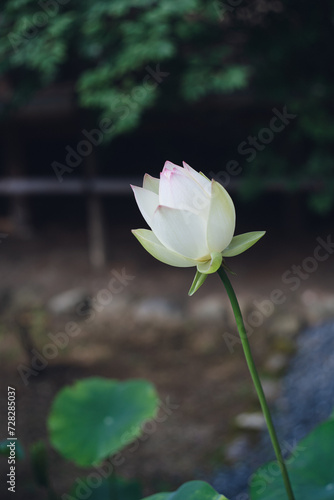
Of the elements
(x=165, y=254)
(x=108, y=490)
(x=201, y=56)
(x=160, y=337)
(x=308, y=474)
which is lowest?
(x=160, y=337)


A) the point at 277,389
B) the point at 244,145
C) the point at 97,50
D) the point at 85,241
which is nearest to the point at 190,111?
the point at 244,145

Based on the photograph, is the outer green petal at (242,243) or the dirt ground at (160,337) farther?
the dirt ground at (160,337)

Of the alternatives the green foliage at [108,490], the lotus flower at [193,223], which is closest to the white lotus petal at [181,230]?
the lotus flower at [193,223]

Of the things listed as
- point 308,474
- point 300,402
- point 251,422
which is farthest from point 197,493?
point 300,402

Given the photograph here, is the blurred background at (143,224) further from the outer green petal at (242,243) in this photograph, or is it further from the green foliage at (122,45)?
the outer green petal at (242,243)

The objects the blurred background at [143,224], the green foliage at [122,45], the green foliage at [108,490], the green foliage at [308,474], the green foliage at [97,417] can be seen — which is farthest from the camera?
the green foliage at [122,45]

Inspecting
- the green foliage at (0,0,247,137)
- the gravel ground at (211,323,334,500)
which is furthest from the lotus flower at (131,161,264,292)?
the green foliage at (0,0,247,137)

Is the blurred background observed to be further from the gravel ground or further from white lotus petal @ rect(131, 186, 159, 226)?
white lotus petal @ rect(131, 186, 159, 226)

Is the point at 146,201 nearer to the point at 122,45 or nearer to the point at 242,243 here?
the point at 242,243
